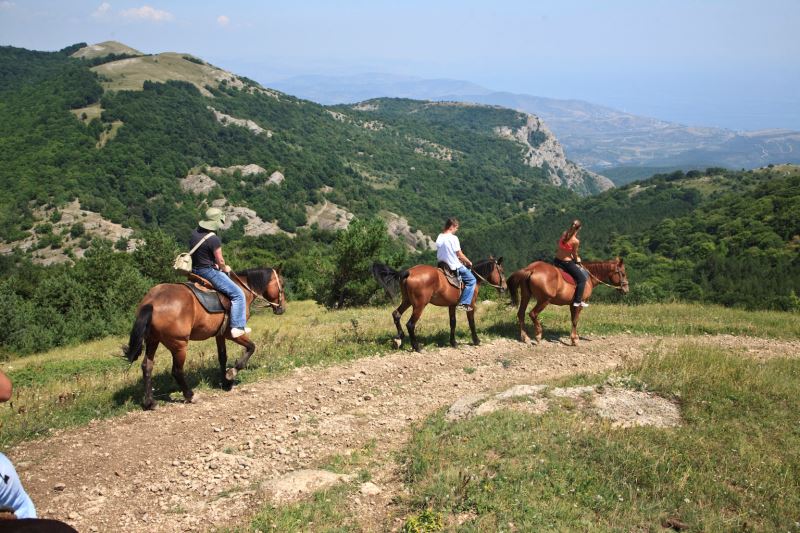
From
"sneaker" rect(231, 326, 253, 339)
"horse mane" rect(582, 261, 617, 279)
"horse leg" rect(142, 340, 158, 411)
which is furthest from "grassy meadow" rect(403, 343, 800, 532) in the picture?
"horse mane" rect(582, 261, 617, 279)

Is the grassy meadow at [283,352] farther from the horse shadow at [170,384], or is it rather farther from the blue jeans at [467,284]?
the blue jeans at [467,284]

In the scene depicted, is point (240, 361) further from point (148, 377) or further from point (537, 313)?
point (537, 313)

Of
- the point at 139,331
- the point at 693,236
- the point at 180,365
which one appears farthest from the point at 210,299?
the point at 693,236

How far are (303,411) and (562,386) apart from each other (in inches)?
211

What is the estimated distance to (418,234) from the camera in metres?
154

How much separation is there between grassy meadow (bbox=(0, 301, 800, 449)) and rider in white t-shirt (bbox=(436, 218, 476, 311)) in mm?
1638

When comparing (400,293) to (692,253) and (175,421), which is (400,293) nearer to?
(175,421)

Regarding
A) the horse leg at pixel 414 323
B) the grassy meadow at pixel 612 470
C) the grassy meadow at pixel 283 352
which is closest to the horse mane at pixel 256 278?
the grassy meadow at pixel 283 352

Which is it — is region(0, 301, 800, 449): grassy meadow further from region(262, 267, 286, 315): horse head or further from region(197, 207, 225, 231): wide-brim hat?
region(197, 207, 225, 231): wide-brim hat

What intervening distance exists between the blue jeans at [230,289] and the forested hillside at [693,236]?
24.9m

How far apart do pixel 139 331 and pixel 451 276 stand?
817 cm

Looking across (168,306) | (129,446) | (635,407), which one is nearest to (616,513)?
(635,407)

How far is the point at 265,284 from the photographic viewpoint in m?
11.7

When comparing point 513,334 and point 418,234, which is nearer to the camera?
point 513,334
